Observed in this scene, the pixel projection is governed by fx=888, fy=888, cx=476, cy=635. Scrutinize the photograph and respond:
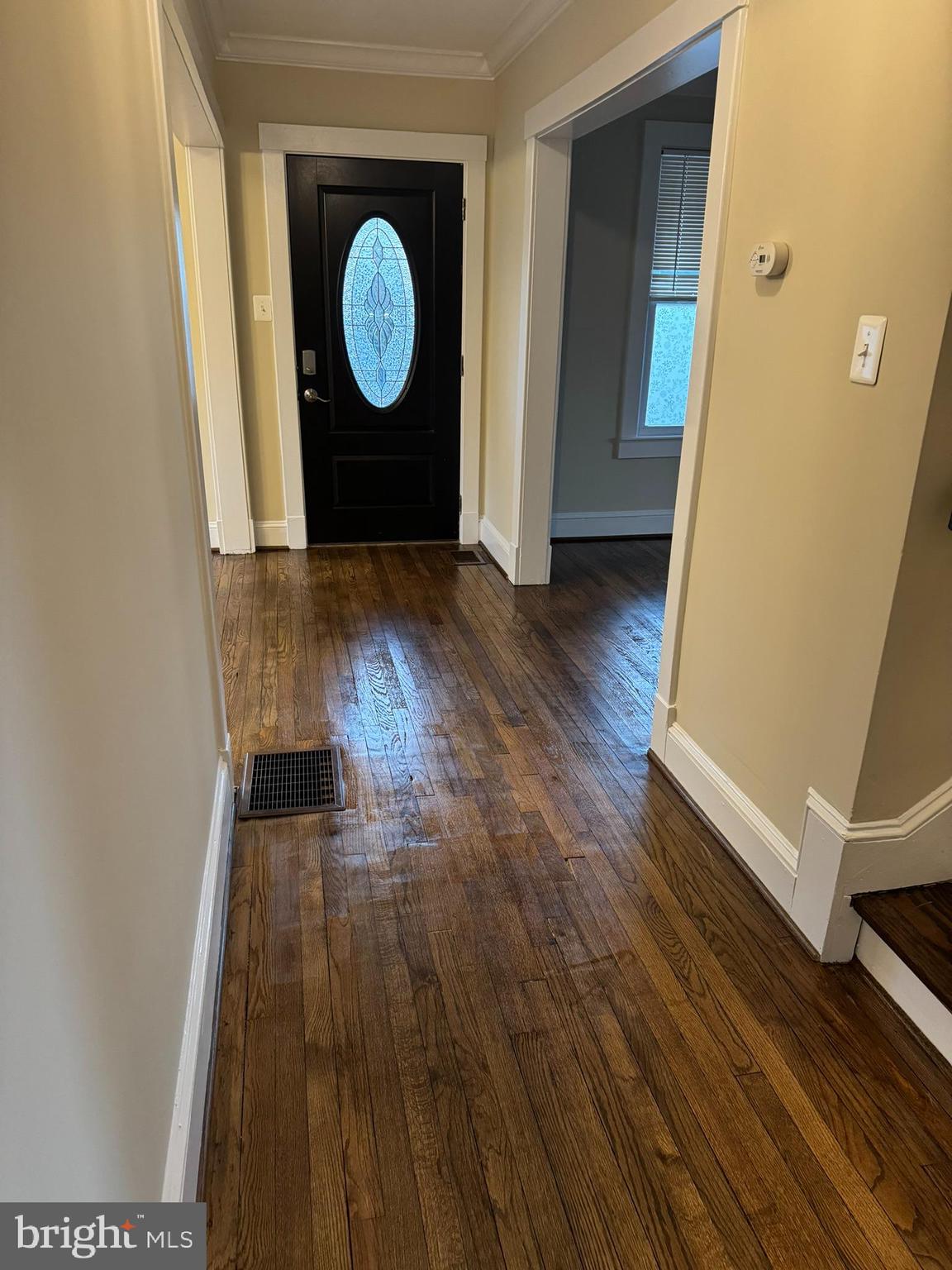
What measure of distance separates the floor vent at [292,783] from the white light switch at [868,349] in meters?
1.74

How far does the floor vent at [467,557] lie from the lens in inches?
192

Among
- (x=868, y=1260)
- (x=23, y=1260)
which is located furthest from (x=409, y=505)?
(x=23, y=1260)

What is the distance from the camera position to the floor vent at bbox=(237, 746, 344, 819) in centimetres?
257

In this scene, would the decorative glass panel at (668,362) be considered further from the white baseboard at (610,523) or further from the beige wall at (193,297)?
the beige wall at (193,297)

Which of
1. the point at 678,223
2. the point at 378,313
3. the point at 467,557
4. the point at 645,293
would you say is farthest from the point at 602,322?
the point at 467,557

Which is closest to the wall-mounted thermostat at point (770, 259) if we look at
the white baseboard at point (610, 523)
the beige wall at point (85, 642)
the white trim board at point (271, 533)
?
the beige wall at point (85, 642)

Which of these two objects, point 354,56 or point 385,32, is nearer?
point 385,32

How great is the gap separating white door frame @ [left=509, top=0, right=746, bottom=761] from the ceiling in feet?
1.27

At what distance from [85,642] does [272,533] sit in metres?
4.10

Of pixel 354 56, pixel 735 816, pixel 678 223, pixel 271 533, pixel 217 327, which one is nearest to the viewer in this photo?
pixel 735 816

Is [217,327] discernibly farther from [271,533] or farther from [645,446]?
[645,446]

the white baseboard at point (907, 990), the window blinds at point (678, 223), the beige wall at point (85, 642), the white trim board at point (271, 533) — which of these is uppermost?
the window blinds at point (678, 223)

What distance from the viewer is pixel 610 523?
5414 mm

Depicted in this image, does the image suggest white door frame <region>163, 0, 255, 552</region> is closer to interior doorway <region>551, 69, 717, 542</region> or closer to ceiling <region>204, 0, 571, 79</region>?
ceiling <region>204, 0, 571, 79</region>
